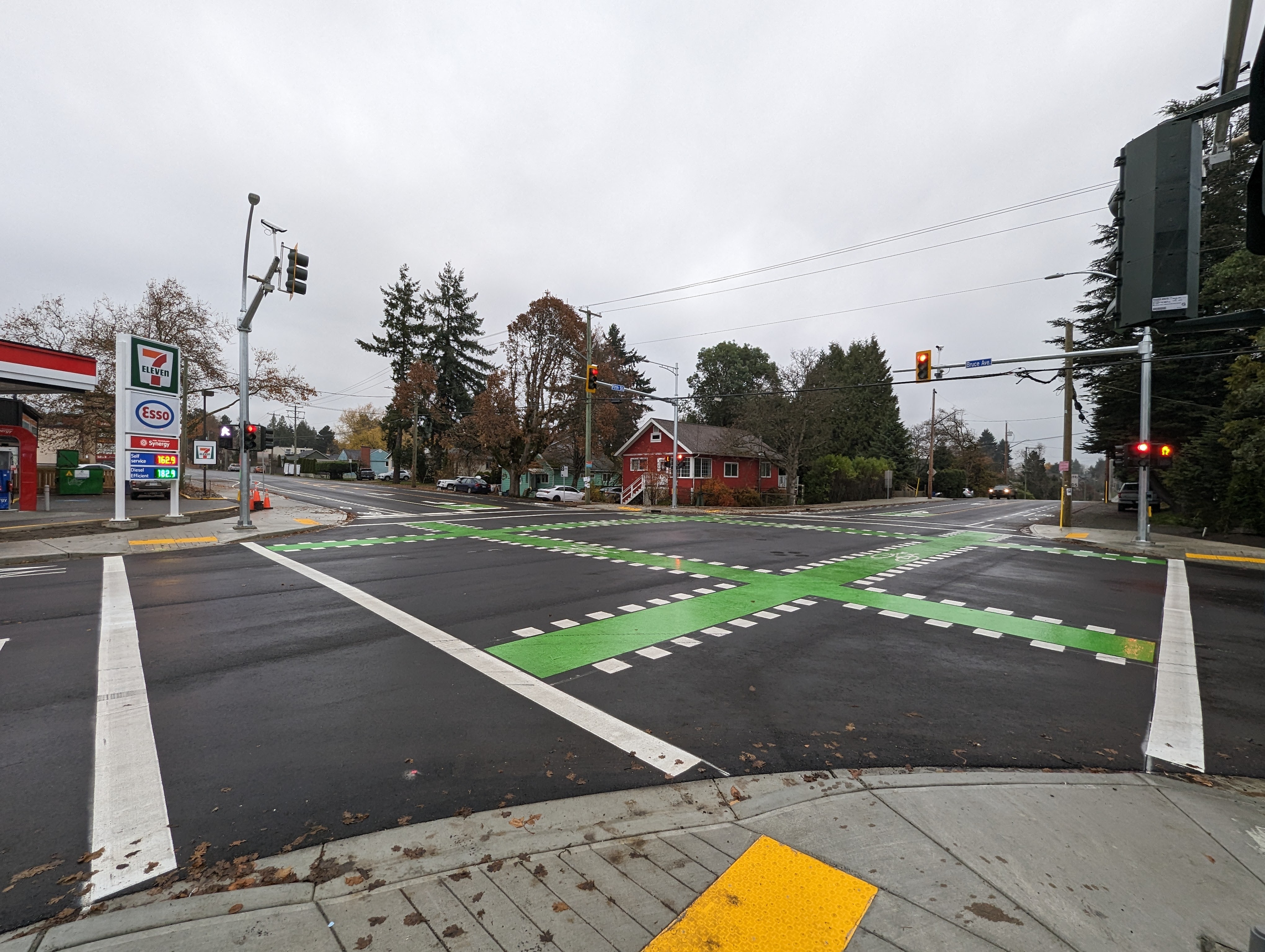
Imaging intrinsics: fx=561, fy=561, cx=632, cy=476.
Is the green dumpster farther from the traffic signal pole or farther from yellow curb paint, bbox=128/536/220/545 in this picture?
the traffic signal pole

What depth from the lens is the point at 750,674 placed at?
18.6 feet

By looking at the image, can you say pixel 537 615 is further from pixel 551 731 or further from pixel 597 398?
pixel 597 398

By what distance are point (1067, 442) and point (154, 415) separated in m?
34.2

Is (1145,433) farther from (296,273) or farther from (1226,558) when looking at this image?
(296,273)

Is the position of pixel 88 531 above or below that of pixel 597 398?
below

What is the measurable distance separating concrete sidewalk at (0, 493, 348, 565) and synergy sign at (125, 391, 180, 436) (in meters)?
3.00

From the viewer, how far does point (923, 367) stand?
67.1ft

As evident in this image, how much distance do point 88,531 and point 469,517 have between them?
11532 mm

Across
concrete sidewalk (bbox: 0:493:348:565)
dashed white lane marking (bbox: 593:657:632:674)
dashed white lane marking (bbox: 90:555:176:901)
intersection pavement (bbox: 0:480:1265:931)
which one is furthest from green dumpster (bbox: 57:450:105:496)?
dashed white lane marking (bbox: 593:657:632:674)

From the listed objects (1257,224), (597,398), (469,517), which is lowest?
(469,517)

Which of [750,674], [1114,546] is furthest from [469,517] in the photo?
[1114,546]

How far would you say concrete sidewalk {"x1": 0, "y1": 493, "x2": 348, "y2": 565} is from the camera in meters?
12.4

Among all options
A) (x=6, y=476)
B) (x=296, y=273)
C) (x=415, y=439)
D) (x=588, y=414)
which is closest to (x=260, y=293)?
(x=296, y=273)

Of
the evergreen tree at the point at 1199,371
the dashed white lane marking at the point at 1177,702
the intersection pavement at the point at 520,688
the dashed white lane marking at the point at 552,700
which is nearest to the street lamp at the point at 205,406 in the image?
the intersection pavement at the point at 520,688
